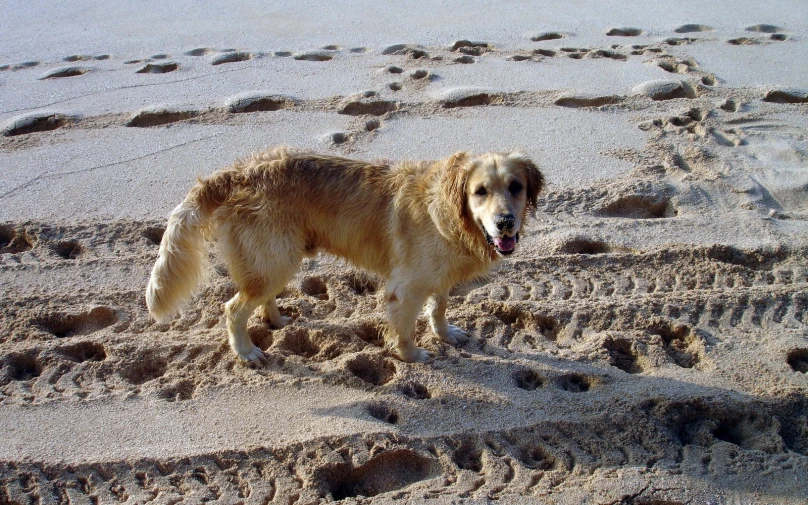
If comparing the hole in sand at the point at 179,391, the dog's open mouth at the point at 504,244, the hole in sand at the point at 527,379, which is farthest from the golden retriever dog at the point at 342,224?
the hole in sand at the point at 527,379

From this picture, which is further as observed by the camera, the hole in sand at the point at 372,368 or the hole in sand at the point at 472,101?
the hole in sand at the point at 472,101

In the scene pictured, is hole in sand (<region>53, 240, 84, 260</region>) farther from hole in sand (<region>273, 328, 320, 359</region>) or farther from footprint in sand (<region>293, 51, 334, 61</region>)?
footprint in sand (<region>293, 51, 334, 61</region>)

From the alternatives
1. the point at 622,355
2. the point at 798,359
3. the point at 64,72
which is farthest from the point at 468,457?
the point at 64,72

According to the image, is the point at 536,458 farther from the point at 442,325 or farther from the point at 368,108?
the point at 368,108

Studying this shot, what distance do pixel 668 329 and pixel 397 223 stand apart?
6.36 feet

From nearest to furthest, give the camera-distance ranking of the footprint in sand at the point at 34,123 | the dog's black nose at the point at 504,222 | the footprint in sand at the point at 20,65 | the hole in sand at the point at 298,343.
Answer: the dog's black nose at the point at 504,222
the hole in sand at the point at 298,343
the footprint in sand at the point at 34,123
the footprint in sand at the point at 20,65

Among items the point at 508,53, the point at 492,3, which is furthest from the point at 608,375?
the point at 492,3

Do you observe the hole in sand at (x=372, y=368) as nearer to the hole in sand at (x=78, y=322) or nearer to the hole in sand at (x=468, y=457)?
the hole in sand at (x=468, y=457)

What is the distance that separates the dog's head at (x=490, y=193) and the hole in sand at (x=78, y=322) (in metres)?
2.48

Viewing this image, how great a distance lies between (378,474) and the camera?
3576 millimetres

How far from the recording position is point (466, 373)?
167 inches

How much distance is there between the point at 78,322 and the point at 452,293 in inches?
102

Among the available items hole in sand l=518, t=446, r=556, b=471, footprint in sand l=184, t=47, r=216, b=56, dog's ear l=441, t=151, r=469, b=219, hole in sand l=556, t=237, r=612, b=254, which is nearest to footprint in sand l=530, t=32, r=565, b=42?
footprint in sand l=184, t=47, r=216, b=56

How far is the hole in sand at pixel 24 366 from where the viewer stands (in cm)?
420
